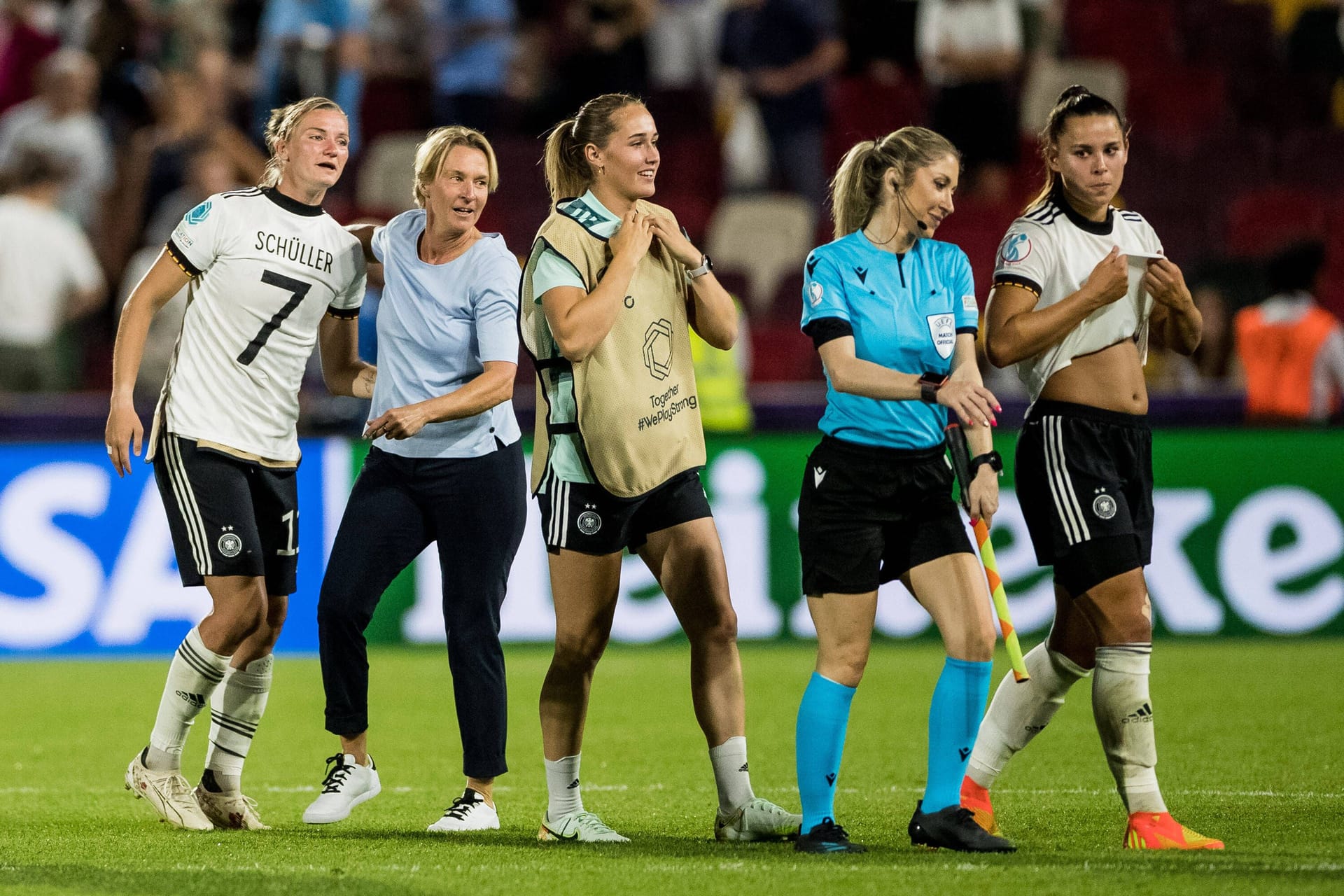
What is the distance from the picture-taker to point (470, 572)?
5.58 m

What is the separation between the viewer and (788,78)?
14219 mm

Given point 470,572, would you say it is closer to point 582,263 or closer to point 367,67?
point 582,263

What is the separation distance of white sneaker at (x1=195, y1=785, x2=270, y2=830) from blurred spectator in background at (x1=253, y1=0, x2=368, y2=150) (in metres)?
9.04

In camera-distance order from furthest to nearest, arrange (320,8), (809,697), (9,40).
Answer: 1. (9,40)
2. (320,8)
3. (809,697)

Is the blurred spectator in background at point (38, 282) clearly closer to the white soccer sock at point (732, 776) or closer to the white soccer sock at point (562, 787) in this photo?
the white soccer sock at point (562, 787)

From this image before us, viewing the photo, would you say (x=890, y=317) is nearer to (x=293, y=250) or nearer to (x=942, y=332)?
(x=942, y=332)

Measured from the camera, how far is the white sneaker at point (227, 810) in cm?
581

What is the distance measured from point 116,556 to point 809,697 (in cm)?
654

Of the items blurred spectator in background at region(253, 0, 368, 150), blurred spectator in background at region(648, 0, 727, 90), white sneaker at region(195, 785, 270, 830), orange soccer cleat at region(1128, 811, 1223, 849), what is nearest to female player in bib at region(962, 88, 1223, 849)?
orange soccer cleat at region(1128, 811, 1223, 849)

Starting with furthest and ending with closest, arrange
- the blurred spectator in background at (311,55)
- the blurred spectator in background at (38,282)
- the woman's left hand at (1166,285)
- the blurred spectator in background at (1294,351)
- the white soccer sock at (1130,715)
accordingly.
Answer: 1. the blurred spectator in background at (311,55)
2. the blurred spectator in background at (38,282)
3. the blurred spectator in background at (1294,351)
4. the woman's left hand at (1166,285)
5. the white soccer sock at (1130,715)

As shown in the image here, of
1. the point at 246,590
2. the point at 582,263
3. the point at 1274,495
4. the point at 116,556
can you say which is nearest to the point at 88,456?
the point at 116,556

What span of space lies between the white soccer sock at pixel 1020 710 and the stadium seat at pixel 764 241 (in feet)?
27.7

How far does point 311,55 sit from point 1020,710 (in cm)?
1025

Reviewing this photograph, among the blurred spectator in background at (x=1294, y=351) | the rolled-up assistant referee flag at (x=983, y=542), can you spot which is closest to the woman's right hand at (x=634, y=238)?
the rolled-up assistant referee flag at (x=983, y=542)
